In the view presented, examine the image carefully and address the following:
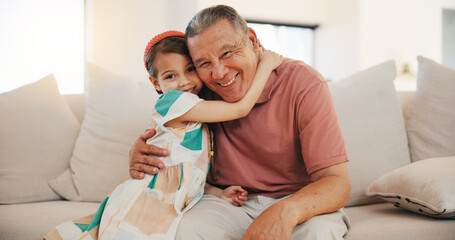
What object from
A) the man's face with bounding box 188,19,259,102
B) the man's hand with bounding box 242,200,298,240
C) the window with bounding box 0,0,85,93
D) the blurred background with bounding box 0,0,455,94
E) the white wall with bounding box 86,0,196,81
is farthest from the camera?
the white wall with bounding box 86,0,196,81

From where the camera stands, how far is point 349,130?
175cm

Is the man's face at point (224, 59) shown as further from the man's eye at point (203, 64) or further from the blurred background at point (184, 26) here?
the blurred background at point (184, 26)

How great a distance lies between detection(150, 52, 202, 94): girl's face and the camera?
1.38 m

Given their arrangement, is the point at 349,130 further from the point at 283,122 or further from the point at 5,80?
the point at 5,80

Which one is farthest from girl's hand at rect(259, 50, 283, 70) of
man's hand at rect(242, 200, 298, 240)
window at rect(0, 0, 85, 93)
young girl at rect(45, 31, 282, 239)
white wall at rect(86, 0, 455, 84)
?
white wall at rect(86, 0, 455, 84)

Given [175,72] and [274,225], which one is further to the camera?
[175,72]

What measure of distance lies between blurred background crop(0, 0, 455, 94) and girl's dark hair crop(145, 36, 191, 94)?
2.92 metres

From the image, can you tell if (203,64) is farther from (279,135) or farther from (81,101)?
(81,101)

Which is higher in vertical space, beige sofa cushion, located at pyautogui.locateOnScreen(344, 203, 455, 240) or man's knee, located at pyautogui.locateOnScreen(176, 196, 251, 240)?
man's knee, located at pyautogui.locateOnScreen(176, 196, 251, 240)

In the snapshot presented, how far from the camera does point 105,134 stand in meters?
1.86

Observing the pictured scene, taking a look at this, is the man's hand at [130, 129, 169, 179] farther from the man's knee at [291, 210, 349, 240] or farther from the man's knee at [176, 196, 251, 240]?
the man's knee at [291, 210, 349, 240]

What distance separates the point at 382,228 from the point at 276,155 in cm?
43

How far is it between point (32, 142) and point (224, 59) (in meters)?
1.10

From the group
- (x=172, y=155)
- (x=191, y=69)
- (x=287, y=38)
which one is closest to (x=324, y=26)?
(x=287, y=38)
